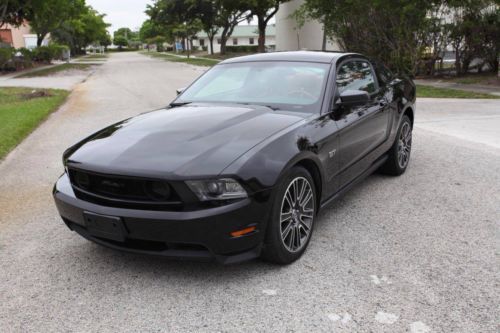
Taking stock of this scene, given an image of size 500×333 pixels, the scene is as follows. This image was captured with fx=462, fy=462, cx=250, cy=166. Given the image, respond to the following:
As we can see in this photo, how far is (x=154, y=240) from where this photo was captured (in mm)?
2924

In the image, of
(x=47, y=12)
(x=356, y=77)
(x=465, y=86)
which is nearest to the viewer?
(x=356, y=77)

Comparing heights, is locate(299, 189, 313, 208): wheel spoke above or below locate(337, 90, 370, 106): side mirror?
below

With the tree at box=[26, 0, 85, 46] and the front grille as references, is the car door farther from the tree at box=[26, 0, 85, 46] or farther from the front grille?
the tree at box=[26, 0, 85, 46]

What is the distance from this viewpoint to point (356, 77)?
4.73m

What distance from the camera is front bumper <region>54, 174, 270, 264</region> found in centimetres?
284

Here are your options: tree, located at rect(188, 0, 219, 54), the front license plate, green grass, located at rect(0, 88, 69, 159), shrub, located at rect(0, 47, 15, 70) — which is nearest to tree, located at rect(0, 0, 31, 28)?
shrub, located at rect(0, 47, 15, 70)

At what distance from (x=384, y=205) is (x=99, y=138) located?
109 inches

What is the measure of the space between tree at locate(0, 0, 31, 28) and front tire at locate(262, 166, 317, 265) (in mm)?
27262

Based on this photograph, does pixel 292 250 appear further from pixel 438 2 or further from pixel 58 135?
pixel 438 2

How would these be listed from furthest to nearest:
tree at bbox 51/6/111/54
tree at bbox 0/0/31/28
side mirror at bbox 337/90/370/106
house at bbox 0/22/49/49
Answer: house at bbox 0/22/49/49 → tree at bbox 51/6/111/54 → tree at bbox 0/0/31/28 → side mirror at bbox 337/90/370/106

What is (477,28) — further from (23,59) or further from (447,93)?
(23,59)

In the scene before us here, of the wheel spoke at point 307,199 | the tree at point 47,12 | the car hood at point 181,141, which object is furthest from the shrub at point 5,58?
the wheel spoke at point 307,199

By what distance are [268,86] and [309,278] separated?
6.13 feet

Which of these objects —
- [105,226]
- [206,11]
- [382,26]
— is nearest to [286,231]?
[105,226]
